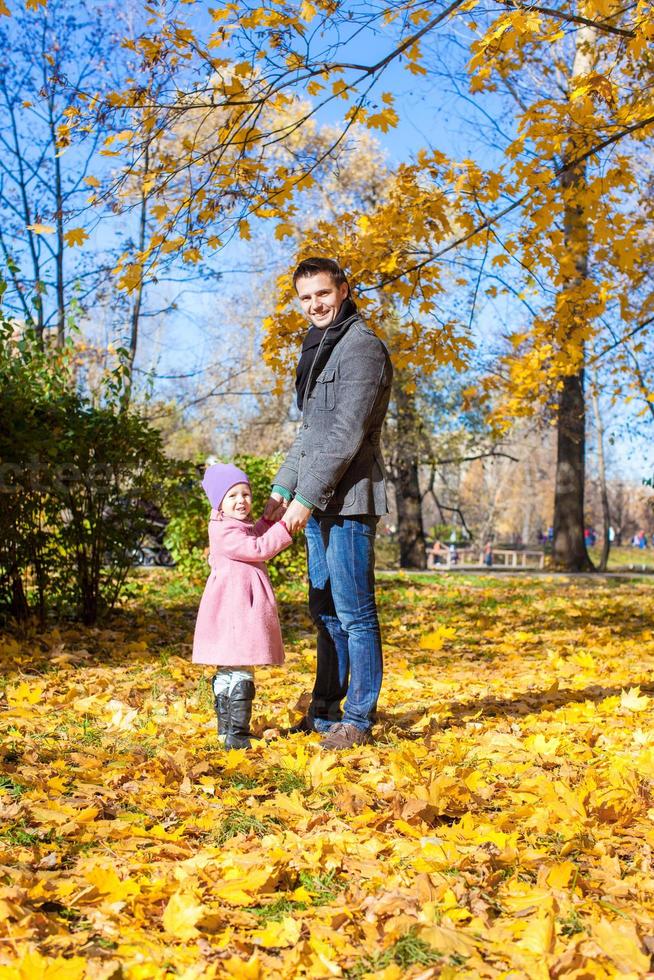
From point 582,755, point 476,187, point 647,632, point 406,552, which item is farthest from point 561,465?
point 582,755

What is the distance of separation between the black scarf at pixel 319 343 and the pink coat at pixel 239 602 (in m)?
0.60

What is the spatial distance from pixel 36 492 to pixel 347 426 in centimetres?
373

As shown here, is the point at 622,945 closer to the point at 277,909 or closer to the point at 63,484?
the point at 277,909

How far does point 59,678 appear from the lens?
5.40 meters

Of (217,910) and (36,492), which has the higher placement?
(36,492)

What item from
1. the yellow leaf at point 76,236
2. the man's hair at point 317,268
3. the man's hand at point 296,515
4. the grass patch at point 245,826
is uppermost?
the yellow leaf at point 76,236

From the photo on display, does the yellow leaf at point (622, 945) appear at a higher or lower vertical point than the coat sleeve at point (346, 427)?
lower

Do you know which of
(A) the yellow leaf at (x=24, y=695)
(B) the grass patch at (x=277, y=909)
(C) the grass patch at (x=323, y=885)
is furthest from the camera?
(A) the yellow leaf at (x=24, y=695)

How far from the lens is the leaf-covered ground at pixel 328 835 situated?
6.84 ft

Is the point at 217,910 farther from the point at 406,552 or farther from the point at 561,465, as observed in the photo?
the point at 406,552

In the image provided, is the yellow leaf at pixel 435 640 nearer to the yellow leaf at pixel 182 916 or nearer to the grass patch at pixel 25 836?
A: the grass patch at pixel 25 836

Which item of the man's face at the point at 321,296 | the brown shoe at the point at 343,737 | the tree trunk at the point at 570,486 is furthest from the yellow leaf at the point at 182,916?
the tree trunk at the point at 570,486

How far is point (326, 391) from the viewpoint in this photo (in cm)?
367

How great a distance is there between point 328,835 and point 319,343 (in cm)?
186
